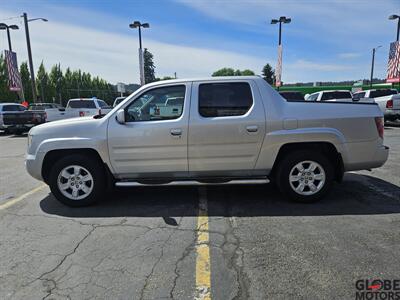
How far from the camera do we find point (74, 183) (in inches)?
197

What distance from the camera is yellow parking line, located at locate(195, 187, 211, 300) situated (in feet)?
9.19

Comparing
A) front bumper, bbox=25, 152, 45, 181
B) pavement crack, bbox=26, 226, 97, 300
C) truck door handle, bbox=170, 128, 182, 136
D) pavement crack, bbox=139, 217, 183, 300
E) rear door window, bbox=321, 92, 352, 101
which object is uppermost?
rear door window, bbox=321, 92, 352, 101

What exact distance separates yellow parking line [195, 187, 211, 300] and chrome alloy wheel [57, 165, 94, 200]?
179 cm

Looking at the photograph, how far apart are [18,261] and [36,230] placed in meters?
0.84

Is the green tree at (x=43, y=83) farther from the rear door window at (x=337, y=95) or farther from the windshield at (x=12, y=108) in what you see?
the rear door window at (x=337, y=95)

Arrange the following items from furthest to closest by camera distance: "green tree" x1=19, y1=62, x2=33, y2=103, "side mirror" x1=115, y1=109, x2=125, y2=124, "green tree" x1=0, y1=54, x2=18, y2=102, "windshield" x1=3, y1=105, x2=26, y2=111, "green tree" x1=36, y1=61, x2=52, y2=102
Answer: "green tree" x1=36, y1=61, x2=52, y2=102
"green tree" x1=19, y1=62, x2=33, y2=103
"green tree" x1=0, y1=54, x2=18, y2=102
"windshield" x1=3, y1=105, x2=26, y2=111
"side mirror" x1=115, y1=109, x2=125, y2=124

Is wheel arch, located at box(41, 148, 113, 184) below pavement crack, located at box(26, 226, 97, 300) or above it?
above

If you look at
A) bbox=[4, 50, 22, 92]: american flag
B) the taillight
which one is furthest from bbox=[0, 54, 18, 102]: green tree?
the taillight

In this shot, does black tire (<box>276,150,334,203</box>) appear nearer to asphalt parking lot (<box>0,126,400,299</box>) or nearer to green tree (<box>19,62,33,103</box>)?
asphalt parking lot (<box>0,126,400,299</box>)

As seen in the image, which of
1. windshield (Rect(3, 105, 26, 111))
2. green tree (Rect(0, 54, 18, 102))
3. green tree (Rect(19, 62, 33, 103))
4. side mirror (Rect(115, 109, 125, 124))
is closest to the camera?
side mirror (Rect(115, 109, 125, 124))

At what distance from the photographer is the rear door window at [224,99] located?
A: 187 inches

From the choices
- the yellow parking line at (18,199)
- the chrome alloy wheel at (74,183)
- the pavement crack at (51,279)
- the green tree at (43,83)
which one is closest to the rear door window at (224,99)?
the chrome alloy wheel at (74,183)

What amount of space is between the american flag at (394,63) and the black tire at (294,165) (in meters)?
25.0

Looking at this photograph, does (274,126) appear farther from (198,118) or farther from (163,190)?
(163,190)
